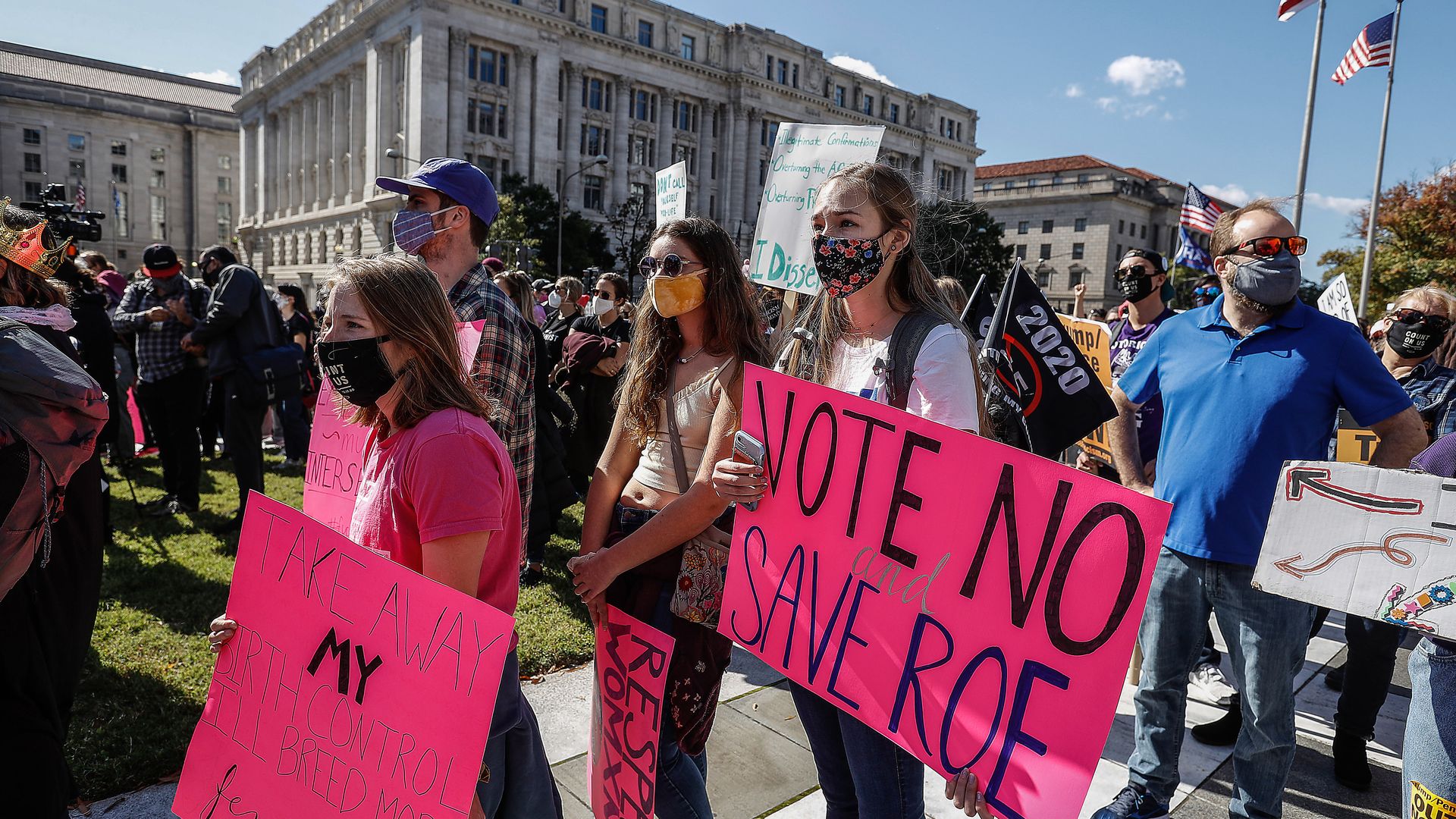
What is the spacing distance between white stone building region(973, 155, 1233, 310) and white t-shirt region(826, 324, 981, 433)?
76150 millimetres

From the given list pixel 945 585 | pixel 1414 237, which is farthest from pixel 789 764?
pixel 1414 237

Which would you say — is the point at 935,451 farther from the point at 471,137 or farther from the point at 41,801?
the point at 471,137

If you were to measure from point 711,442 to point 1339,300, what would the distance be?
589 centimetres

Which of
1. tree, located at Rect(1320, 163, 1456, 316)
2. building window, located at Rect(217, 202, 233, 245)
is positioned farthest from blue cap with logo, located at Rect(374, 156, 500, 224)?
building window, located at Rect(217, 202, 233, 245)

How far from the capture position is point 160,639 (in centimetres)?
430

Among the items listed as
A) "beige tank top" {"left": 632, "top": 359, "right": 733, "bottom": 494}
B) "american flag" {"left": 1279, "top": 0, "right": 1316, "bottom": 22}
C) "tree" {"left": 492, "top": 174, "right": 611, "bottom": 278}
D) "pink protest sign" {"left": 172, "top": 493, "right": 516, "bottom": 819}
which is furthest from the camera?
"tree" {"left": 492, "top": 174, "right": 611, "bottom": 278}

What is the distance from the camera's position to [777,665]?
209cm

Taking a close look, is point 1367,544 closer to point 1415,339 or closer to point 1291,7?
point 1415,339

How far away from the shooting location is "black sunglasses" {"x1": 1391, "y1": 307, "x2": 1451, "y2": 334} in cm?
359

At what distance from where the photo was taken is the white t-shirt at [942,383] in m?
1.90

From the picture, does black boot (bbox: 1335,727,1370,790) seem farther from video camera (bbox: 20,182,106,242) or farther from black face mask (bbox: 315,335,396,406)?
video camera (bbox: 20,182,106,242)

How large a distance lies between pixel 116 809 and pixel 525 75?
5811cm

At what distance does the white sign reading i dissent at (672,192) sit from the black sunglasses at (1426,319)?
11.9 ft

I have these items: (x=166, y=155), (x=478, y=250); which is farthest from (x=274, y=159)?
(x=478, y=250)
